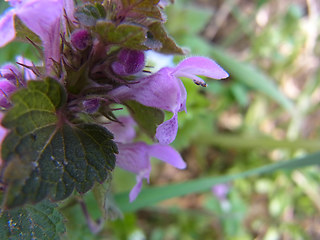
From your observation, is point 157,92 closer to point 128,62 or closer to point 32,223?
point 128,62

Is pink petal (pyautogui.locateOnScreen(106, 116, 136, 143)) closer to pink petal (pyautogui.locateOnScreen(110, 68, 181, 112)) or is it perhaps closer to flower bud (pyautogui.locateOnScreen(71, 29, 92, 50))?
pink petal (pyautogui.locateOnScreen(110, 68, 181, 112))

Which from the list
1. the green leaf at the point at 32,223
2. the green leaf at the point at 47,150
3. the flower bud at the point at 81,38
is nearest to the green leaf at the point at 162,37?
the flower bud at the point at 81,38

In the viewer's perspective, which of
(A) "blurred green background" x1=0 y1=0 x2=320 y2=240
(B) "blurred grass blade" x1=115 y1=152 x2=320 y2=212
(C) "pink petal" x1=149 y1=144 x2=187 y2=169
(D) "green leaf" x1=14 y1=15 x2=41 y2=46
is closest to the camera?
(D) "green leaf" x1=14 y1=15 x2=41 y2=46

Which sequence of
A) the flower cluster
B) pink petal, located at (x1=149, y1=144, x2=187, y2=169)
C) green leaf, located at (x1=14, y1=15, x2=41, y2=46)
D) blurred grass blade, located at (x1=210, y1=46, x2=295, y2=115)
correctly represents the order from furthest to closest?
blurred grass blade, located at (x1=210, y1=46, x2=295, y2=115) < pink petal, located at (x1=149, y1=144, x2=187, y2=169) < green leaf, located at (x1=14, y1=15, x2=41, y2=46) < the flower cluster

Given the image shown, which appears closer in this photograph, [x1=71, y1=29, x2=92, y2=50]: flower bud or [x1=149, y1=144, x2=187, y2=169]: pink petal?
[x1=71, y1=29, x2=92, y2=50]: flower bud

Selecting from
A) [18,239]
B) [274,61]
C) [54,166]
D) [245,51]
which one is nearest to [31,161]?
[54,166]

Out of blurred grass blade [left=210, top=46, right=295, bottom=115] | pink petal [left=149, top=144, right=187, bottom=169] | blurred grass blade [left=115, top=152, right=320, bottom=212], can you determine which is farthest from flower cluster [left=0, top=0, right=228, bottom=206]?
blurred grass blade [left=210, top=46, right=295, bottom=115]

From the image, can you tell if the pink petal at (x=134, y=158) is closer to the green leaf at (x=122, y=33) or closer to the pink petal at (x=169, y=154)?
the pink petal at (x=169, y=154)

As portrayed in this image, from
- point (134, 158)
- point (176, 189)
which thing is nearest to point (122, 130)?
point (134, 158)
